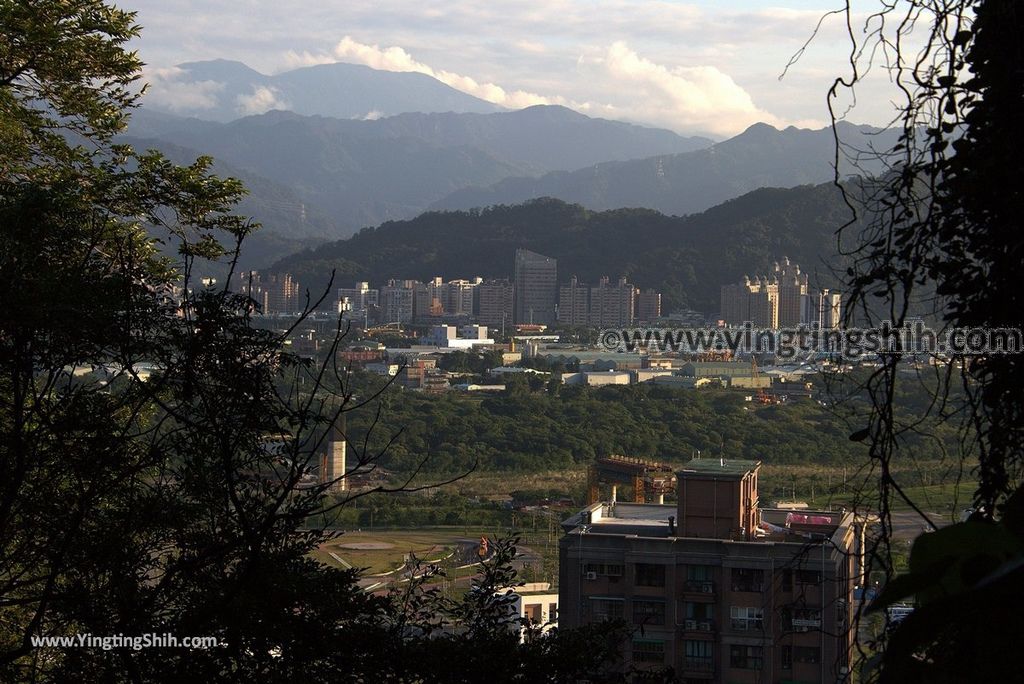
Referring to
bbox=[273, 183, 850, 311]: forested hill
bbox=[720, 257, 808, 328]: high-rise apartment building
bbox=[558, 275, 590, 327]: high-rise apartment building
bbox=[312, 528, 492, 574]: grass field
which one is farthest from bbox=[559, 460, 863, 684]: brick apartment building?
bbox=[558, 275, 590, 327]: high-rise apartment building

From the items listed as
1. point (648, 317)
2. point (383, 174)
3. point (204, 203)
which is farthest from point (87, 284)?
point (383, 174)

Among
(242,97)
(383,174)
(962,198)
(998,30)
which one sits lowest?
(962,198)

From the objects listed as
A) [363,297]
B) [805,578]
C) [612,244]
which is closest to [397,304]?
[363,297]

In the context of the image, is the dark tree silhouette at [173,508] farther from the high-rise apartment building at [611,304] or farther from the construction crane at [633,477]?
the high-rise apartment building at [611,304]

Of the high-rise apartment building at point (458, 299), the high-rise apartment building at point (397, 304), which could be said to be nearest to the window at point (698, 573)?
the high-rise apartment building at point (397, 304)

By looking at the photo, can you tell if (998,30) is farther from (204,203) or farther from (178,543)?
(204,203)

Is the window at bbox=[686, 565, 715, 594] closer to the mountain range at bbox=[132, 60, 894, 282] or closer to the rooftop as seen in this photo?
the rooftop
